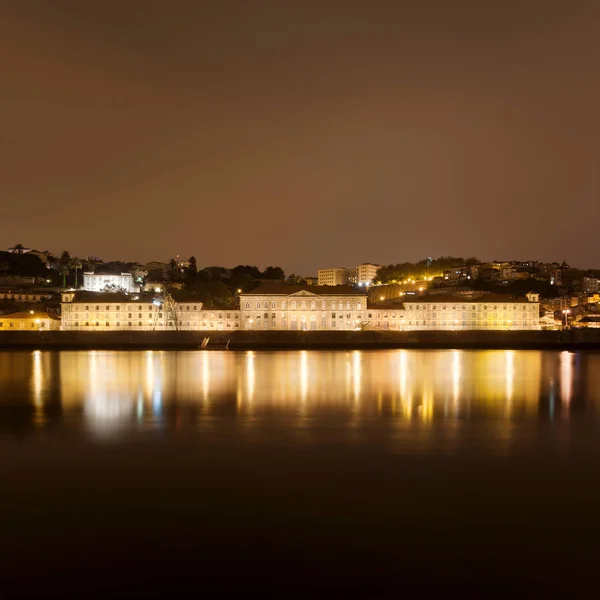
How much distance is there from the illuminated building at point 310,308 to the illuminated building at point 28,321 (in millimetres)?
20042

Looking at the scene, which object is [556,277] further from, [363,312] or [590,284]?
[363,312]

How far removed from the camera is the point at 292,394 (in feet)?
69.7

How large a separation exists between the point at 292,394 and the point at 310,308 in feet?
156

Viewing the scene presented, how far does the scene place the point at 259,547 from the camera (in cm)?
719

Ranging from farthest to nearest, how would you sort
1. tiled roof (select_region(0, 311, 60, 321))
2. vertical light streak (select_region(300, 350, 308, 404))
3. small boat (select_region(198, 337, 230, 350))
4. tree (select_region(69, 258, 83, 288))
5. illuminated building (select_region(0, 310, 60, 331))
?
tree (select_region(69, 258, 83, 288))
tiled roof (select_region(0, 311, 60, 321))
illuminated building (select_region(0, 310, 60, 331))
small boat (select_region(198, 337, 230, 350))
vertical light streak (select_region(300, 350, 308, 404))

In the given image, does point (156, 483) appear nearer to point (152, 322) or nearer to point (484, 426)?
point (484, 426)

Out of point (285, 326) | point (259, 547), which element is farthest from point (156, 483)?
point (285, 326)

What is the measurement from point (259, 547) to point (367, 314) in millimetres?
61772

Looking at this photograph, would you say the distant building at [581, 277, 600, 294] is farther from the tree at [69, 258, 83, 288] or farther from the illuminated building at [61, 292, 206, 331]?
the tree at [69, 258, 83, 288]

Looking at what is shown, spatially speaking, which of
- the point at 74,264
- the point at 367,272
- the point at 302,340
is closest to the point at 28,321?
the point at 302,340

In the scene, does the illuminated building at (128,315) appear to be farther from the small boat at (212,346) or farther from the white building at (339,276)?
the white building at (339,276)

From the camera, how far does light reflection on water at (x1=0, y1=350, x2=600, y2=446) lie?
52.6 ft

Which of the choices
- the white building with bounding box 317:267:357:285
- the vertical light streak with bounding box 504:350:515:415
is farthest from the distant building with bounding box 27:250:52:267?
the vertical light streak with bounding box 504:350:515:415

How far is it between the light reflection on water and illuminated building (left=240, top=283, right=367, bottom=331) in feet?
108
